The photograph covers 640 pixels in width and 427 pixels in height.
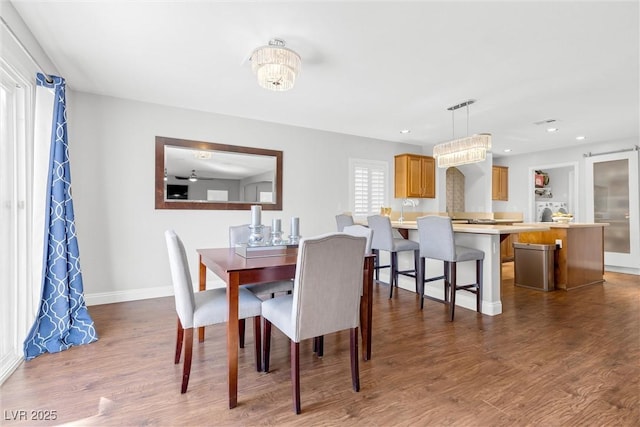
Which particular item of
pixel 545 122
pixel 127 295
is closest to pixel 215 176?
pixel 127 295

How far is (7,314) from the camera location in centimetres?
217

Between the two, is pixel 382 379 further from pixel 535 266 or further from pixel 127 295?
pixel 535 266

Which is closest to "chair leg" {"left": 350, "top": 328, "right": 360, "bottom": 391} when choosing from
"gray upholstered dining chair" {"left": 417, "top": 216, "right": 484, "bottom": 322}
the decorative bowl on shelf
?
"gray upholstered dining chair" {"left": 417, "top": 216, "right": 484, "bottom": 322}

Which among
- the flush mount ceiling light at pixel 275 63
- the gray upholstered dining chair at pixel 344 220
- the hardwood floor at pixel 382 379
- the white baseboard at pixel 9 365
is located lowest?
the hardwood floor at pixel 382 379

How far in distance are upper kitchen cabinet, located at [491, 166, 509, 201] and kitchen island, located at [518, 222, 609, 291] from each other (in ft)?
7.74

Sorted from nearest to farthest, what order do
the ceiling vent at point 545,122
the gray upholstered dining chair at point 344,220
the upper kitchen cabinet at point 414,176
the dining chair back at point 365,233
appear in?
the dining chair back at point 365,233 < the gray upholstered dining chair at point 344,220 < the ceiling vent at point 545,122 < the upper kitchen cabinet at point 414,176

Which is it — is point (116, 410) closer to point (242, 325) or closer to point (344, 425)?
point (242, 325)

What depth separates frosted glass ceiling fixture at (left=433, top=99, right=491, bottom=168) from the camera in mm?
3652

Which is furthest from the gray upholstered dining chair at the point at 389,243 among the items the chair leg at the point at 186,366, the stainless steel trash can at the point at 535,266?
the chair leg at the point at 186,366

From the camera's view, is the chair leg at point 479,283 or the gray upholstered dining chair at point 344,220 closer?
the chair leg at point 479,283

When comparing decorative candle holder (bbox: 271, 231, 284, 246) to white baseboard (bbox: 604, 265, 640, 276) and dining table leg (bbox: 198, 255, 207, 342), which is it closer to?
dining table leg (bbox: 198, 255, 207, 342)

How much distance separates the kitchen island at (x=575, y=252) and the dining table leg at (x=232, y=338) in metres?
4.39

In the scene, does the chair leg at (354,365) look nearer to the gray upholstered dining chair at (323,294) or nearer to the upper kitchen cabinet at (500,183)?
the gray upholstered dining chair at (323,294)

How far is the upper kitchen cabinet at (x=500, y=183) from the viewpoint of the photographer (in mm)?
6977
